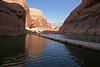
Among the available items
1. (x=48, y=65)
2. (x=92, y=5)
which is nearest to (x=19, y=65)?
(x=48, y=65)

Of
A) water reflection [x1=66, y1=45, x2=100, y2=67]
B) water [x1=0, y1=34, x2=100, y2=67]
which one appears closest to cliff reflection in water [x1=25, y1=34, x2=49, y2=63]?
water [x1=0, y1=34, x2=100, y2=67]

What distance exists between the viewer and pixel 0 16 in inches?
821

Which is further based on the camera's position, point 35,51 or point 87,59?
point 35,51

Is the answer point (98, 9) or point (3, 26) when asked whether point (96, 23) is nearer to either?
point (98, 9)

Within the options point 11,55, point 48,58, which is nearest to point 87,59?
point 48,58

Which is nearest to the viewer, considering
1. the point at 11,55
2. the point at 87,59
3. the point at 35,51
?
the point at 87,59

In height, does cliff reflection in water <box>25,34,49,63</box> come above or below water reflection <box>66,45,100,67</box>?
above

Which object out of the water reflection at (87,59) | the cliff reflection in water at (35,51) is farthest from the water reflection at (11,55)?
the water reflection at (87,59)

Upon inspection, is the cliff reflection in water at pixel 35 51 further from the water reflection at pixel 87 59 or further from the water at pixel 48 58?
the water reflection at pixel 87 59

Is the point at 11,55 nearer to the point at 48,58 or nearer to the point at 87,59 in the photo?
the point at 48,58

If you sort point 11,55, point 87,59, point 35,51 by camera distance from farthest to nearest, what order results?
point 35,51 < point 11,55 < point 87,59

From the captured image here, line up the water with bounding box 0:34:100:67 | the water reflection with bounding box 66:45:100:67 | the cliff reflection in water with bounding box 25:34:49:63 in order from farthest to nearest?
the cliff reflection in water with bounding box 25:34:49:63 → the water reflection with bounding box 66:45:100:67 → the water with bounding box 0:34:100:67

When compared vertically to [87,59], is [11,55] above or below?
above

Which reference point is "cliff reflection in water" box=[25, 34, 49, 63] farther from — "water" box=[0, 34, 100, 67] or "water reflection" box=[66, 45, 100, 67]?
"water reflection" box=[66, 45, 100, 67]
